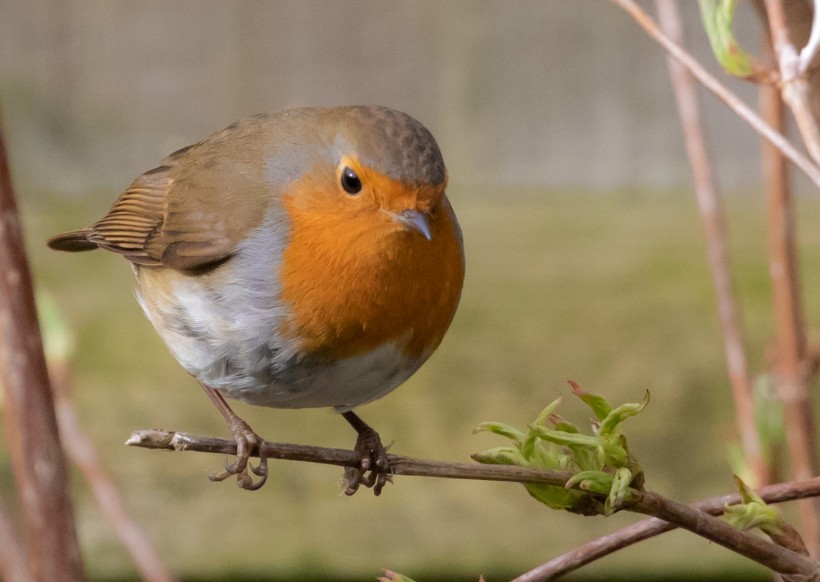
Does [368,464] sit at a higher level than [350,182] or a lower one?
lower

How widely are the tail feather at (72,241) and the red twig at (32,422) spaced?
2.93 feet

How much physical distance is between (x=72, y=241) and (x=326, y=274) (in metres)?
0.73

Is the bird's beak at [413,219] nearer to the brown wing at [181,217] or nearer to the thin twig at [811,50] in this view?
the brown wing at [181,217]

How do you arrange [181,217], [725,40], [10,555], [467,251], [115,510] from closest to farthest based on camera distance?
1. [725,40]
2. [10,555]
3. [115,510]
4. [181,217]
5. [467,251]

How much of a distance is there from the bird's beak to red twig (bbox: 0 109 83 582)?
511 millimetres

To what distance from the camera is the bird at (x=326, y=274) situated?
1.42 metres

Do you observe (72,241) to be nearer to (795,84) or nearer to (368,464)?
(368,464)

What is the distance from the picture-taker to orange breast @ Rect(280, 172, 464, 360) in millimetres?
1422

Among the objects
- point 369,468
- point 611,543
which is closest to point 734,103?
point 611,543

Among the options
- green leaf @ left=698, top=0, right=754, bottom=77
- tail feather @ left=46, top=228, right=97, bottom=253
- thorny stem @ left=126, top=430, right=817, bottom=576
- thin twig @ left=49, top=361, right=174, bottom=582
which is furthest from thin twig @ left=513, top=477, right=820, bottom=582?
tail feather @ left=46, top=228, right=97, bottom=253

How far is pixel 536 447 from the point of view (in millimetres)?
908

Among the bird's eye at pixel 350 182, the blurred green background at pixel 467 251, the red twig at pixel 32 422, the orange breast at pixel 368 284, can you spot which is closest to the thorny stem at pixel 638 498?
the red twig at pixel 32 422

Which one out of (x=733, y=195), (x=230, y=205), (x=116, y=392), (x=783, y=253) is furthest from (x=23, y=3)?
(x=783, y=253)

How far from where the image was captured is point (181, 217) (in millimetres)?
1855
